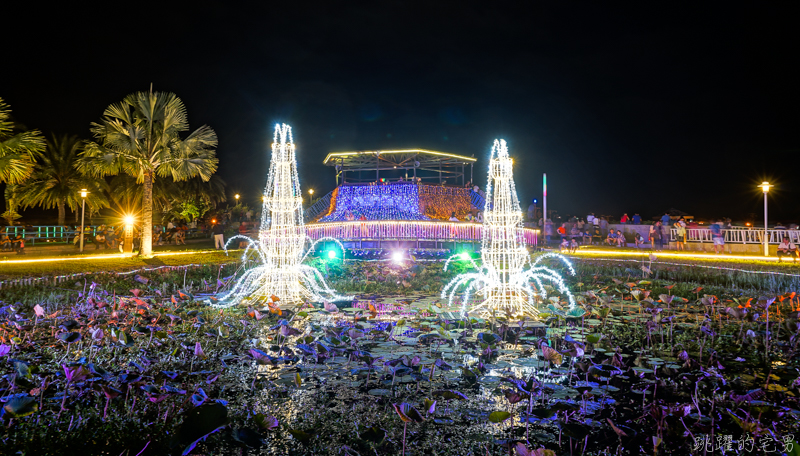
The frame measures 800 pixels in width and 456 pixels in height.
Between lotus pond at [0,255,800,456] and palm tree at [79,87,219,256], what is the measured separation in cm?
1148

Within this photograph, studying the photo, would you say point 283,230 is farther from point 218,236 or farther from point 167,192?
point 167,192

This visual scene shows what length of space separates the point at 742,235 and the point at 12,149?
33.5 metres

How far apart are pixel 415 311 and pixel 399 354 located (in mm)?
3469

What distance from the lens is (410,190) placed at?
87.9 ft

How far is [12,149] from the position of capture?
17.3 meters

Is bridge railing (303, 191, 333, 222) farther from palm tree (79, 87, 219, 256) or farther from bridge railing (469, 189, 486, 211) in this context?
palm tree (79, 87, 219, 256)

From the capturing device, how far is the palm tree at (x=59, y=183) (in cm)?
3184

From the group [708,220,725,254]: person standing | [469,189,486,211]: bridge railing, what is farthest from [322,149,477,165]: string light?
[708,220,725,254]: person standing

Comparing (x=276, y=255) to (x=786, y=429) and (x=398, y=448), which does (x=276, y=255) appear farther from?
(x=786, y=429)

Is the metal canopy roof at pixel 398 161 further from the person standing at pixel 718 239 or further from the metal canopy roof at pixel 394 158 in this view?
the person standing at pixel 718 239

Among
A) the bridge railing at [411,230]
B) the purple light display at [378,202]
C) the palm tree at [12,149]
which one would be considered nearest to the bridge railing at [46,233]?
the palm tree at [12,149]

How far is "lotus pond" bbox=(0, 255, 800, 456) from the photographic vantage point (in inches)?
144

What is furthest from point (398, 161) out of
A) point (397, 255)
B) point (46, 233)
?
point (46, 233)

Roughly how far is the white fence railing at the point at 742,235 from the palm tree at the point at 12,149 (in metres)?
32.1
